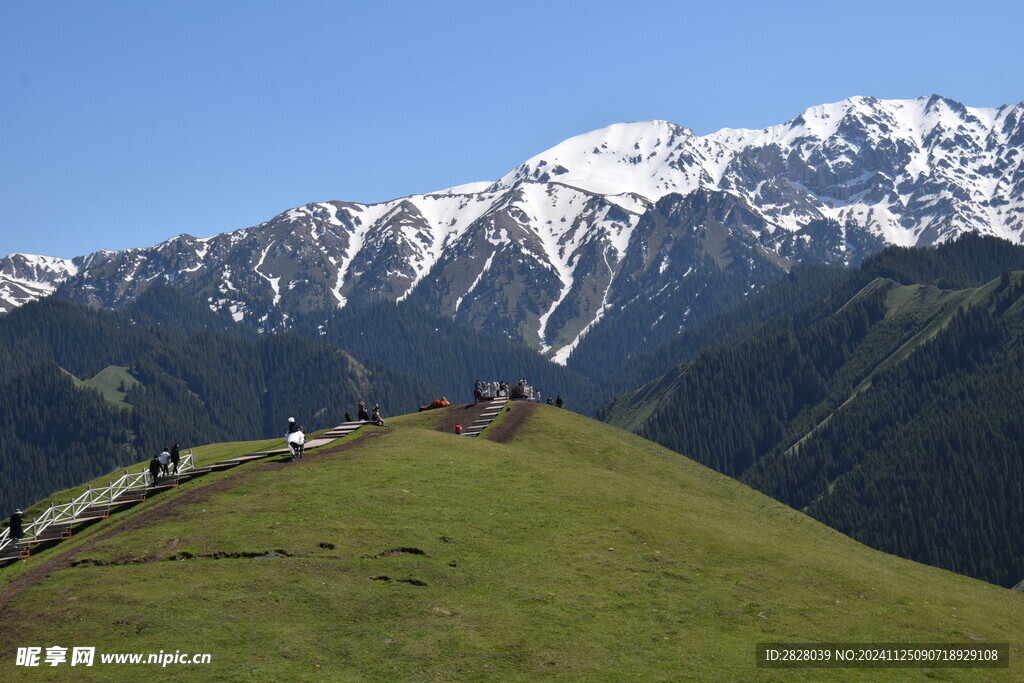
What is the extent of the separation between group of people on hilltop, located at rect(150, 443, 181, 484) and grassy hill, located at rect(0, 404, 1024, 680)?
115 inches

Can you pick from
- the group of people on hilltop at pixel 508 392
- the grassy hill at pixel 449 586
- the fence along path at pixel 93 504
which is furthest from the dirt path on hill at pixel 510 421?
the fence along path at pixel 93 504

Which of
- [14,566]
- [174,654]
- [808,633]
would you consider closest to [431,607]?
[174,654]

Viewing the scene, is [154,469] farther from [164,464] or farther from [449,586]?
[449,586]

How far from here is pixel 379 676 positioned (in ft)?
111

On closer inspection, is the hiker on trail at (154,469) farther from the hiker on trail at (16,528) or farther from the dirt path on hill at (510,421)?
the dirt path on hill at (510,421)

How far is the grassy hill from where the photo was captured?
117 ft

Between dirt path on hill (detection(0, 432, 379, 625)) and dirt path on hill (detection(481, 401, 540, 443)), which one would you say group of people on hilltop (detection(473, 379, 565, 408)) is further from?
dirt path on hill (detection(0, 432, 379, 625))

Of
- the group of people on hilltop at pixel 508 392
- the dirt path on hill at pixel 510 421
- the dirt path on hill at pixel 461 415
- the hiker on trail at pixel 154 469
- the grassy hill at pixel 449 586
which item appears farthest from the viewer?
the group of people on hilltop at pixel 508 392

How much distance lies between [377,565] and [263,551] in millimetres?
5208

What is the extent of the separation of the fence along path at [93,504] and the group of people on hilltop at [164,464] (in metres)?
0.41

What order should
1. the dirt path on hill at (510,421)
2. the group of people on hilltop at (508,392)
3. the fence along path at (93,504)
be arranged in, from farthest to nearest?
the group of people on hilltop at (508,392) → the dirt path on hill at (510,421) → the fence along path at (93,504)

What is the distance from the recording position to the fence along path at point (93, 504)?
5109 centimetres

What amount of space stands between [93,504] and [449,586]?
2543 centimetres

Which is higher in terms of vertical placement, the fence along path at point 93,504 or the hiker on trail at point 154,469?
the hiker on trail at point 154,469
